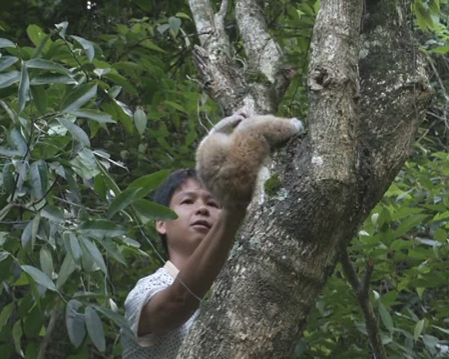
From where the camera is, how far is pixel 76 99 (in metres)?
2.47

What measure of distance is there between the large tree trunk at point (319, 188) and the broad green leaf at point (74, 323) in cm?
82

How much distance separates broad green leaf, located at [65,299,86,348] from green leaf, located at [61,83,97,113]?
0.55 meters

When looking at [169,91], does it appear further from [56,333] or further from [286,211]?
[286,211]

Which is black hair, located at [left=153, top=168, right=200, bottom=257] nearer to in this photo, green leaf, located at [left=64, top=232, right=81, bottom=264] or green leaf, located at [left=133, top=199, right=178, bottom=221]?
green leaf, located at [left=133, top=199, right=178, bottom=221]

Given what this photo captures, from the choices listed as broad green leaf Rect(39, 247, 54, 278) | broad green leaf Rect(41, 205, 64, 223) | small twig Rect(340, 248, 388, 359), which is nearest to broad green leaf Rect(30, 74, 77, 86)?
broad green leaf Rect(41, 205, 64, 223)

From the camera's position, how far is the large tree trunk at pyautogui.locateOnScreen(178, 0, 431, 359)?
5.35ft

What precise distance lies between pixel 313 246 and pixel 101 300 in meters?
1.18

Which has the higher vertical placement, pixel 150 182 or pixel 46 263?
pixel 150 182

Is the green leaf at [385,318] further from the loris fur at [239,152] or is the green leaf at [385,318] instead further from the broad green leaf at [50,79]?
the broad green leaf at [50,79]

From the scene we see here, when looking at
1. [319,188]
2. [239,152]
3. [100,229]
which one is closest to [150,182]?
[100,229]

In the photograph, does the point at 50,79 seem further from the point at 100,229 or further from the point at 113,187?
the point at 100,229

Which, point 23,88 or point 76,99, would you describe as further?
point 76,99

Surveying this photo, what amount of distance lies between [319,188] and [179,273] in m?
0.93

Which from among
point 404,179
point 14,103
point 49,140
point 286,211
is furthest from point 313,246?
point 404,179
